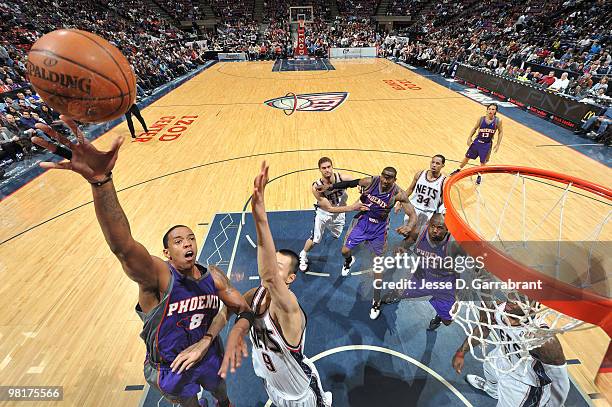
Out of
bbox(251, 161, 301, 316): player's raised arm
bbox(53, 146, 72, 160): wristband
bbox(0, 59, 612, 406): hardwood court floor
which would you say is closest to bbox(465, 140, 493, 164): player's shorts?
bbox(0, 59, 612, 406): hardwood court floor

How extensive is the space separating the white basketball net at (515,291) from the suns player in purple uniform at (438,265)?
14cm

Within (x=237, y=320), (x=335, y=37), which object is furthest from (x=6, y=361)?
(x=335, y=37)

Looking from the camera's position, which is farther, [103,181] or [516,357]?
[516,357]

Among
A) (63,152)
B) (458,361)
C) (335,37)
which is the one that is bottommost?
(458,361)

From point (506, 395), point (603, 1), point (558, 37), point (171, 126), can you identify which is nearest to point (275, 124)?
point (171, 126)

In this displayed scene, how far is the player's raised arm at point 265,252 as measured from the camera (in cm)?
182

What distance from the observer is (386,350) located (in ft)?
11.9

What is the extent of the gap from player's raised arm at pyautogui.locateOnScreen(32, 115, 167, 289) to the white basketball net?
239 centimetres

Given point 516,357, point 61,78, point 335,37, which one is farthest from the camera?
point 335,37

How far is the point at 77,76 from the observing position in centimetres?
212

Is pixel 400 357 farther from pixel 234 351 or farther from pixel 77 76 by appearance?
pixel 77 76

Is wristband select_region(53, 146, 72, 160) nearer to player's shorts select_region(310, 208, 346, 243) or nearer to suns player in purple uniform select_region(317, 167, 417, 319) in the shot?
suns player in purple uniform select_region(317, 167, 417, 319)

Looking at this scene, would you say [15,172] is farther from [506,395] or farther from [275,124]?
[506,395]

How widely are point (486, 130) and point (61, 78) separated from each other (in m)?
7.06
